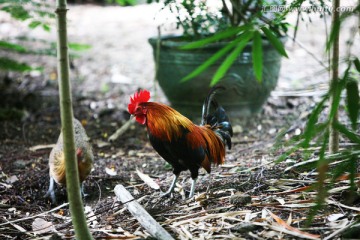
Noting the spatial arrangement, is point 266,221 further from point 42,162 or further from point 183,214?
point 42,162

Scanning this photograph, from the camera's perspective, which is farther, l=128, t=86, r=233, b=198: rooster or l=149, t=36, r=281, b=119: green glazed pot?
l=149, t=36, r=281, b=119: green glazed pot

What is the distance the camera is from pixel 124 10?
13625mm

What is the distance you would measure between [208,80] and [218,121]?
1.72 m

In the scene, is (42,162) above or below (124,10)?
below

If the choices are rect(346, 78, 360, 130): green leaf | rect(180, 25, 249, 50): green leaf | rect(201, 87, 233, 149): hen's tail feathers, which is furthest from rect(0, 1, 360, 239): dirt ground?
rect(180, 25, 249, 50): green leaf

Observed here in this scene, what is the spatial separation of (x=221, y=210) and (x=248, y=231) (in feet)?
1.36

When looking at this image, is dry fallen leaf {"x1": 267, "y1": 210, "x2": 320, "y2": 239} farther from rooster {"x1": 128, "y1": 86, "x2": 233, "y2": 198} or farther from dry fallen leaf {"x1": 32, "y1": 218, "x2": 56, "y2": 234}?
dry fallen leaf {"x1": 32, "y1": 218, "x2": 56, "y2": 234}

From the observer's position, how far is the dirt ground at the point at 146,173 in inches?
105

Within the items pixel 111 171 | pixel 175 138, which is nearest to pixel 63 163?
pixel 111 171

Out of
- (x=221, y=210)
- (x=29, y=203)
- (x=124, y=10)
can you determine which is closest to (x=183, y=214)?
(x=221, y=210)

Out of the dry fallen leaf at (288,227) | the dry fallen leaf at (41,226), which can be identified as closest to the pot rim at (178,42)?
the dry fallen leaf at (41,226)

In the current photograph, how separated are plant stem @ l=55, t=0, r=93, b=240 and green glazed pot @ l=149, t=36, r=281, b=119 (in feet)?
10.9

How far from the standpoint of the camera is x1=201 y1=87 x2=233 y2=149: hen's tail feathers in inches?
150

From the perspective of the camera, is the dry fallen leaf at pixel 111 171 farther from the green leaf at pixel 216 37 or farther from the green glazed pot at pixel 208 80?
the green leaf at pixel 216 37
